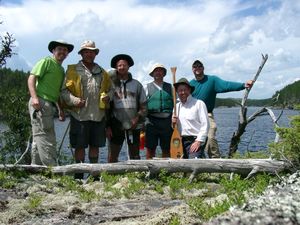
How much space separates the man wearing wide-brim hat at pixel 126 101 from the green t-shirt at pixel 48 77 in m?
1.16

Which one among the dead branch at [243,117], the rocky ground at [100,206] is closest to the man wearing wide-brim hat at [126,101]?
the rocky ground at [100,206]

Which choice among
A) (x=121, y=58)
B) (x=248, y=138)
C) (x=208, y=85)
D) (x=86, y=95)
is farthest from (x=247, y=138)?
(x=86, y=95)

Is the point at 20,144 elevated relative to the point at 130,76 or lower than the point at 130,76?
lower

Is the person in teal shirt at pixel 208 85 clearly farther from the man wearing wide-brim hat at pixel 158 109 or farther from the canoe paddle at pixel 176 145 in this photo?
the canoe paddle at pixel 176 145

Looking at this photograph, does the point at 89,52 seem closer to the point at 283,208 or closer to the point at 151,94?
the point at 151,94

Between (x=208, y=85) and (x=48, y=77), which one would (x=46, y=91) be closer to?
(x=48, y=77)

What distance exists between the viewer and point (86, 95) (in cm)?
927

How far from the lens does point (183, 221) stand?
5621 millimetres

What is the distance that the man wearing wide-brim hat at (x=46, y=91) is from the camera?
8859 millimetres

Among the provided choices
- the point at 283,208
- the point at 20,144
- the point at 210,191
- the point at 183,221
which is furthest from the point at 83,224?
the point at 20,144

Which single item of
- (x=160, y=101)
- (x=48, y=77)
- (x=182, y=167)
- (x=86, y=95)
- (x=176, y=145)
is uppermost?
(x=48, y=77)

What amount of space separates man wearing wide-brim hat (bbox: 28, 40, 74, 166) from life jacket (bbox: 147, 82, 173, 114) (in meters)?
1.91

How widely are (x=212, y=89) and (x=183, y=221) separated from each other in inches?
209

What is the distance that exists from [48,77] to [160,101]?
2403 mm
